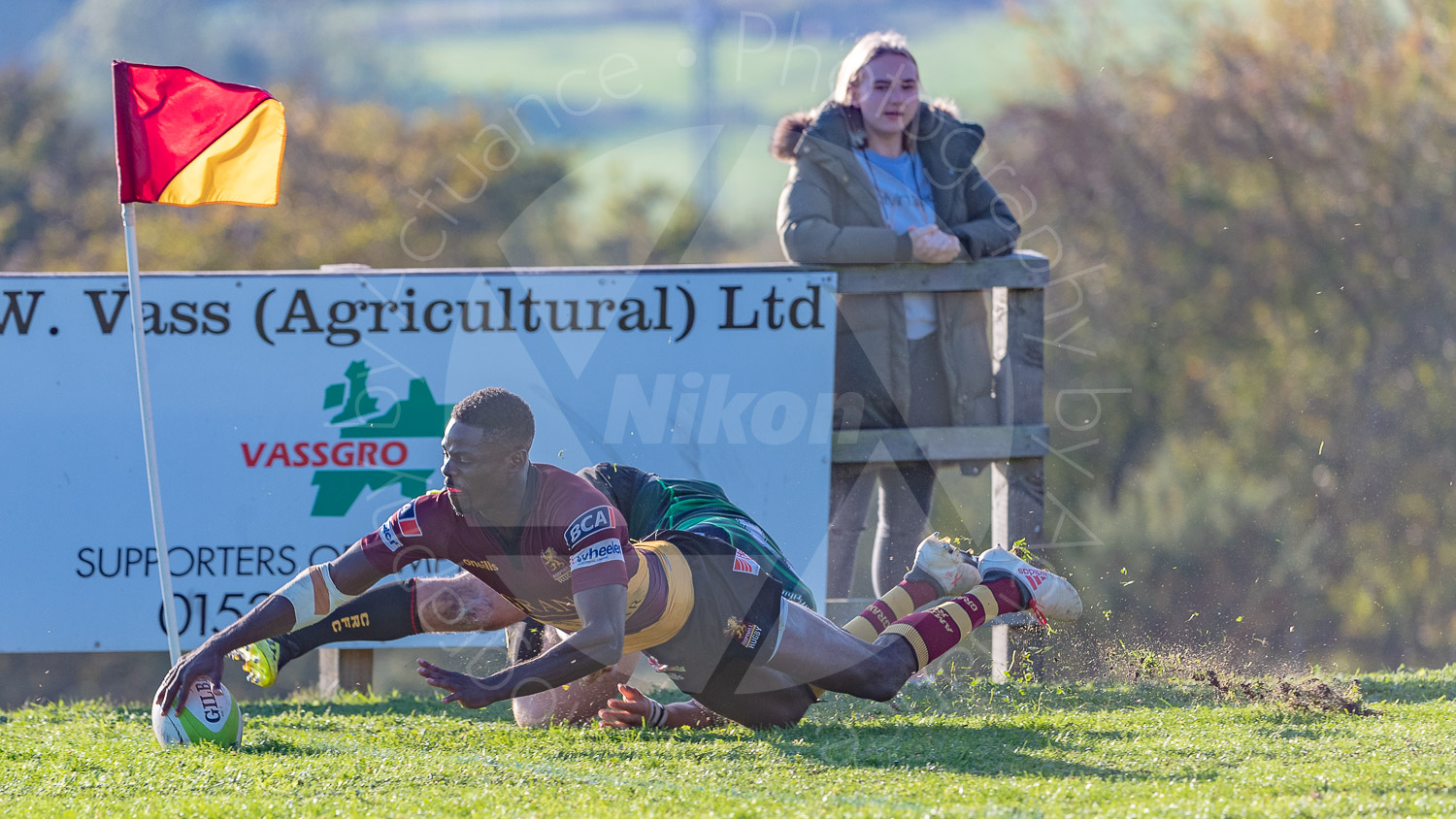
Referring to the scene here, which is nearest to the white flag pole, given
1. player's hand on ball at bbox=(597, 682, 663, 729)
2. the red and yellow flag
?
the red and yellow flag

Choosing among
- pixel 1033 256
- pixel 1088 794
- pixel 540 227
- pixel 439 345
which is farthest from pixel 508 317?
pixel 540 227

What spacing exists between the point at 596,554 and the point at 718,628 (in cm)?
78

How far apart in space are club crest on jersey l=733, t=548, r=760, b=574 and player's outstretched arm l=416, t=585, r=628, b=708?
0.75 metres

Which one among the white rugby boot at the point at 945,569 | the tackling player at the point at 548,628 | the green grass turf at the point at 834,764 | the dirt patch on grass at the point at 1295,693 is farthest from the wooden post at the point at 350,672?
the dirt patch on grass at the point at 1295,693

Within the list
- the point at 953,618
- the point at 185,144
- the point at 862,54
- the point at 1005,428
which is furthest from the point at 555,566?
the point at 862,54

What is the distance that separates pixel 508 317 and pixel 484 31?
4970 inches

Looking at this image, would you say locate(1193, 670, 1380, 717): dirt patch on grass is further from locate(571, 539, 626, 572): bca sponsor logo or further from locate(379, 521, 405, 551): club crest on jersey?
locate(379, 521, 405, 551): club crest on jersey

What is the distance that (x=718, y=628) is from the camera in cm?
598

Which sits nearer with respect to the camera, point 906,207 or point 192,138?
point 192,138

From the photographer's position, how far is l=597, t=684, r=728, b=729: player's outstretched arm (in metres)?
6.18

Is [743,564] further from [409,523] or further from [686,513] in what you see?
[409,523]

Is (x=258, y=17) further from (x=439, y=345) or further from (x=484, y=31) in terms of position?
(x=439, y=345)

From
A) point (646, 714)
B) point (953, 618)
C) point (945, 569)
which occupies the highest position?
point (945, 569)

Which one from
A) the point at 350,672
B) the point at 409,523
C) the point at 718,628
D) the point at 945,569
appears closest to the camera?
the point at 409,523
